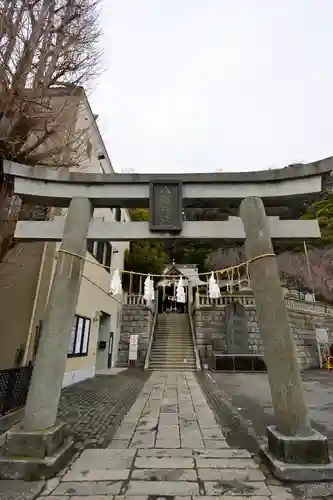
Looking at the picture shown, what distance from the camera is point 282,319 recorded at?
4.36 m

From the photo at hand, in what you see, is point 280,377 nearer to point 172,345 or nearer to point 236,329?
point 236,329

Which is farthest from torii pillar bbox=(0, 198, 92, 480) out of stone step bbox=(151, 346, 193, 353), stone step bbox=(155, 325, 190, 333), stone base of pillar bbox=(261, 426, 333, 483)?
stone step bbox=(155, 325, 190, 333)

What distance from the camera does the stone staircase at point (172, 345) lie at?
16531 mm

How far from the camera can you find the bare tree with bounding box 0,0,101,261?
22.2 feet

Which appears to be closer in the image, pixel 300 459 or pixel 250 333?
pixel 300 459

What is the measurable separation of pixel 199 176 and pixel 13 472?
499 centimetres

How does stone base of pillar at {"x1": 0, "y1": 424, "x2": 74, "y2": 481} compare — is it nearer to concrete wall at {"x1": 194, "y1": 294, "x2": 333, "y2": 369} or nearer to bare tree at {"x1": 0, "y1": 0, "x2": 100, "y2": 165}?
bare tree at {"x1": 0, "y1": 0, "x2": 100, "y2": 165}

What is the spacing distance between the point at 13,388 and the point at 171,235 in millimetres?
4901

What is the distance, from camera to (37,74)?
7.37 meters

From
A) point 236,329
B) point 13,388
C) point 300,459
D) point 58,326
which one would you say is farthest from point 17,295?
point 236,329

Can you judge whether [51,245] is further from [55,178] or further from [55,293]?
[55,293]

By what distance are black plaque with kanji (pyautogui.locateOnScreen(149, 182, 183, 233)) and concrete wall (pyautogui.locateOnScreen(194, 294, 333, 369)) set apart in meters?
14.3

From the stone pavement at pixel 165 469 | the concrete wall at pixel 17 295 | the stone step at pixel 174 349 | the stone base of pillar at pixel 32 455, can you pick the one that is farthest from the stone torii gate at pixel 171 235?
the stone step at pixel 174 349

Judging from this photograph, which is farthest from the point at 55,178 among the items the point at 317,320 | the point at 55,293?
the point at 317,320
